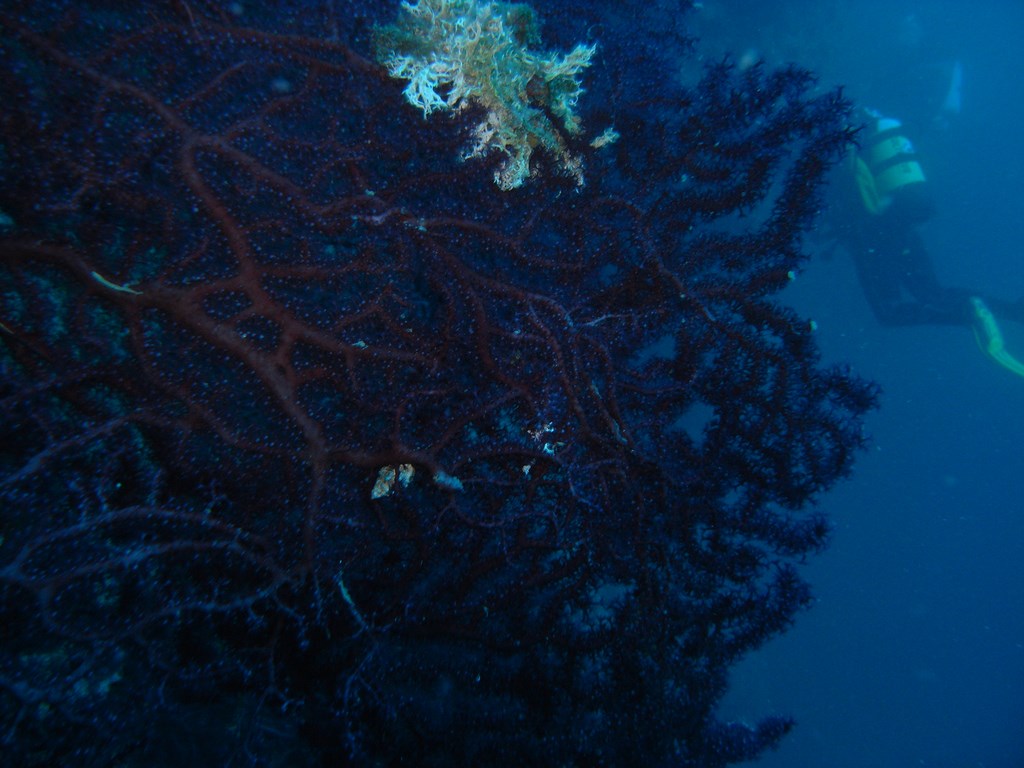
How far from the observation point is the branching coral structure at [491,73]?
8.57 ft

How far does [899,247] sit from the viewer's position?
15.1 metres

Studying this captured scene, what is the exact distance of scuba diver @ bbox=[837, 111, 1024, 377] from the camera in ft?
43.8

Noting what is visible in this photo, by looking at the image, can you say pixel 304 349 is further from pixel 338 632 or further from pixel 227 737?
pixel 227 737

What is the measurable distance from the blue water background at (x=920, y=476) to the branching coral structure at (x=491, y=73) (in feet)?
47.8

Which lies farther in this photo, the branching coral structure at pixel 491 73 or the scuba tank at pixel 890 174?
the scuba tank at pixel 890 174

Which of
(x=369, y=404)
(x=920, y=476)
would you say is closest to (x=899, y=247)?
(x=369, y=404)

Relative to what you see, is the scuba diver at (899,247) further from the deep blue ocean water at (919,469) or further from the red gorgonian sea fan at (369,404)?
the red gorgonian sea fan at (369,404)

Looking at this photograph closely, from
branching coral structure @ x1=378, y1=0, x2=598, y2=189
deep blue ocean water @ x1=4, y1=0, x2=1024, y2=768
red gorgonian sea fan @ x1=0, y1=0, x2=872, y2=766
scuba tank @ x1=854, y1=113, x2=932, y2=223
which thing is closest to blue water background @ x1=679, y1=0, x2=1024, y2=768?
deep blue ocean water @ x1=4, y1=0, x2=1024, y2=768

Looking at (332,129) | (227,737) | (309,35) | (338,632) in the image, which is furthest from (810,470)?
(227,737)

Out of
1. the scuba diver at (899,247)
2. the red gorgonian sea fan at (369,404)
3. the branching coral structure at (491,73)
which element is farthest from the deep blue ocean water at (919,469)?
the red gorgonian sea fan at (369,404)

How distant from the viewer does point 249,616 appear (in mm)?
2768

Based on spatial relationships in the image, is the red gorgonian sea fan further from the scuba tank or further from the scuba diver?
the scuba diver

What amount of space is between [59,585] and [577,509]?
104 inches

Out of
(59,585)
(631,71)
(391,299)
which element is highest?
(631,71)
